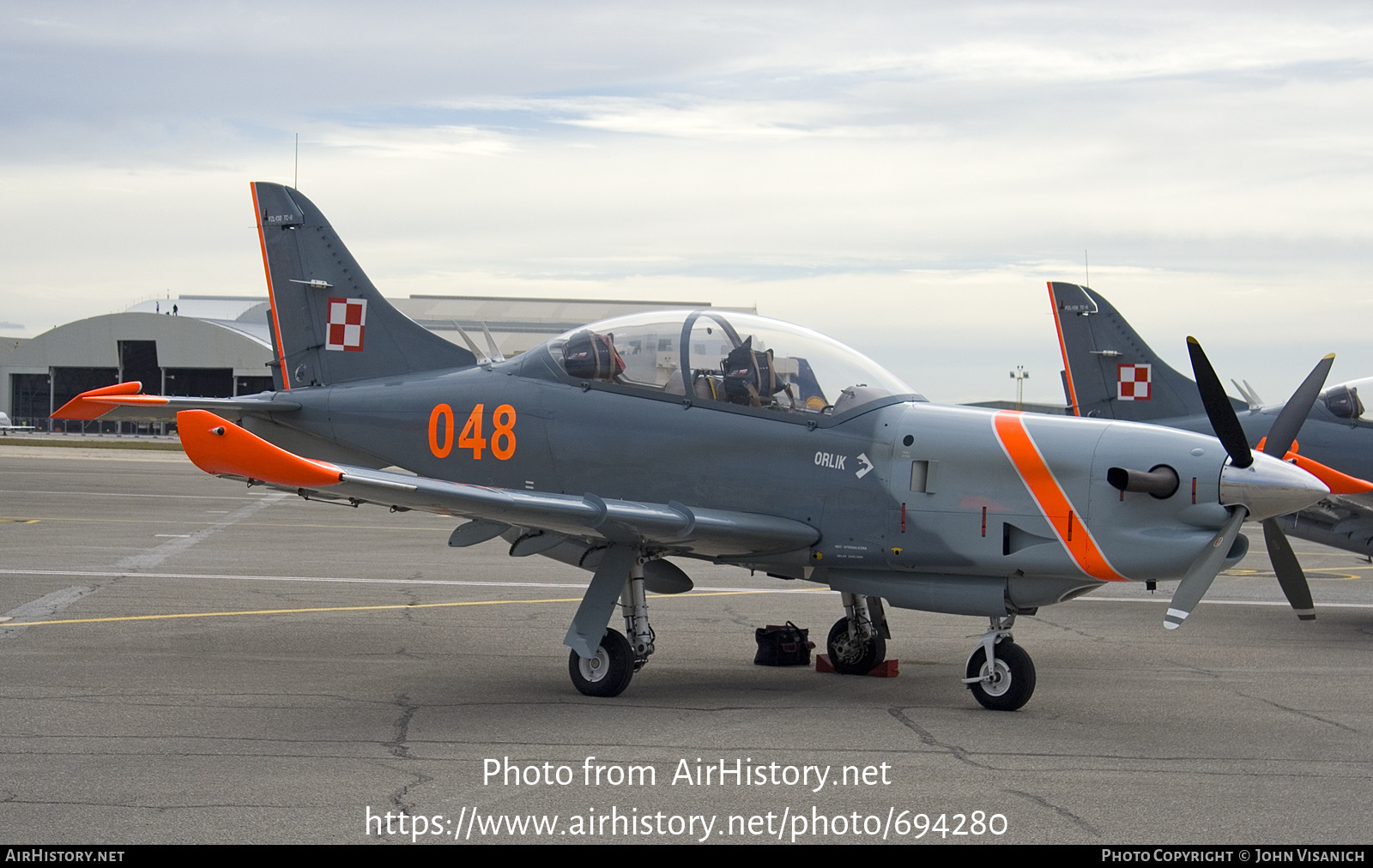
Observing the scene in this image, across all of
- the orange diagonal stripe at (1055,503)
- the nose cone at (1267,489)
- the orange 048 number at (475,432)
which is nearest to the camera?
the nose cone at (1267,489)

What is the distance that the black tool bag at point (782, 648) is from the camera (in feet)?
34.3

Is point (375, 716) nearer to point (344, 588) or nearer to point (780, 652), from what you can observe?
point (780, 652)

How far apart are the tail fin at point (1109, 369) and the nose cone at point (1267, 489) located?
10365 millimetres

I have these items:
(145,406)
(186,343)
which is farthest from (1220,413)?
(186,343)

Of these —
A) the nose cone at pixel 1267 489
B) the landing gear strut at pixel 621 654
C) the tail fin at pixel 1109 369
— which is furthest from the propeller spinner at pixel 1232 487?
the tail fin at pixel 1109 369

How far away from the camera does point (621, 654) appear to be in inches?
353

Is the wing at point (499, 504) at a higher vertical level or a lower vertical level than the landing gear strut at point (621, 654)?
higher

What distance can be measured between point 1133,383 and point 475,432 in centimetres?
1141

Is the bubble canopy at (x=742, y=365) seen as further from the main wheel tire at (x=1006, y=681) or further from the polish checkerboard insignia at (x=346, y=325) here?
the polish checkerboard insignia at (x=346, y=325)

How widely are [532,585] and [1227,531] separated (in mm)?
9271

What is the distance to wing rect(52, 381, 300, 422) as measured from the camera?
9562 millimetres

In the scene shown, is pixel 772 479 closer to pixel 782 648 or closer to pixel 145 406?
pixel 782 648

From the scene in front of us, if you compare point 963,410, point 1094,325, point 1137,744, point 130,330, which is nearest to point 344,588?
point 963,410

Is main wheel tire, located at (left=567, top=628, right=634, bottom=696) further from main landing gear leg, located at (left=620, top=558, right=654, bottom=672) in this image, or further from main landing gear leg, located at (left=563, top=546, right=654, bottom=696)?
main landing gear leg, located at (left=620, top=558, right=654, bottom=672)
